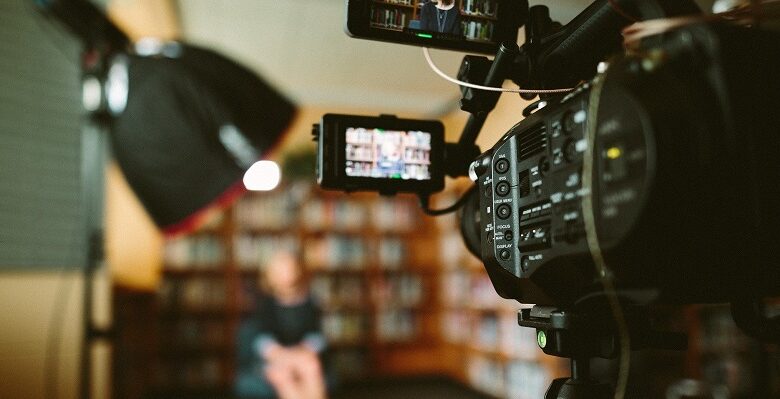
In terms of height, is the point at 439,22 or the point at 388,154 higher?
the point at 439,22

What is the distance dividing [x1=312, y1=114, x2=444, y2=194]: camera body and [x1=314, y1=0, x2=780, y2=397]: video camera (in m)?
0.20

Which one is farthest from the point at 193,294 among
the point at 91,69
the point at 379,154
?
the point at 379,154

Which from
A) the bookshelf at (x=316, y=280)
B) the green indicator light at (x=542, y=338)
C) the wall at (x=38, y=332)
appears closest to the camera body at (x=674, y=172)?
the green indicator light at (x=542, y=338)

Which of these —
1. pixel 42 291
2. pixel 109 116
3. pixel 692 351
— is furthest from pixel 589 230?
pixel 692 351

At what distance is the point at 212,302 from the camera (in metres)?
4.20

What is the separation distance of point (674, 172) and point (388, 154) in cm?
42

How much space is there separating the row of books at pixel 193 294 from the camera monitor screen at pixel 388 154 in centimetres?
384

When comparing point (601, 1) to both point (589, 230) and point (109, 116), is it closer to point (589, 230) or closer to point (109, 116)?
point (589, 230)

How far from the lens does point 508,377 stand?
12.2 feet

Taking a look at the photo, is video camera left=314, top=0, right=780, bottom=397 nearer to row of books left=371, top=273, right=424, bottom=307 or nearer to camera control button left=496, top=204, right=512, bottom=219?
camera control button left=496, top=204, right=512, bottom=219

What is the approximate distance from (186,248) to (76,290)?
2.35 metres

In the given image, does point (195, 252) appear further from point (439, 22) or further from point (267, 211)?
point (439, 22)

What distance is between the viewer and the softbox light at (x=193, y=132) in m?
1.36

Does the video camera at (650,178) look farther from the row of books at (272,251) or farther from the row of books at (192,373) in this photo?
the row of books at (192,373)
